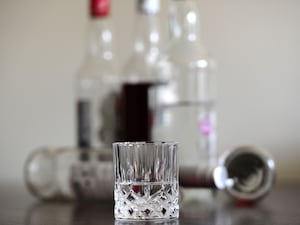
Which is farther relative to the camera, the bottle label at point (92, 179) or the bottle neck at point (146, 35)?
the bottle neck at point (146, 35)

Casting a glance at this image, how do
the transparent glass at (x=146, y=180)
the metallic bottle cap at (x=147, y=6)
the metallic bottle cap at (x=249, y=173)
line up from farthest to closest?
the metallic bottle cap at (x=147, y=6) → the metallic bottle cap at (x=249, y=173) → the transparent glass at (x=146, y=180)

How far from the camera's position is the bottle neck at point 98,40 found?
5.10ft

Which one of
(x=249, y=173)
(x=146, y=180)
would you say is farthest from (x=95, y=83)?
(x=146, y=180)

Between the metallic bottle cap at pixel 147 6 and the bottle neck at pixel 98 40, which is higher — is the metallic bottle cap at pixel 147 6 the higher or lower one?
the higher one

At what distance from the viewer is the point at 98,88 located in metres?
1.55

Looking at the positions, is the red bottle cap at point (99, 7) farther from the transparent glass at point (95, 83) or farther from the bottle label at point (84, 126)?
the bottle label at point (84, 126)

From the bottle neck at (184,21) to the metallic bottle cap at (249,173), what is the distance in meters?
0.26

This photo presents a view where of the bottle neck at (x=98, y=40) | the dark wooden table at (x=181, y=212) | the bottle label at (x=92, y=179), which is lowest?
the dark wooden table at (x=181, y=212)

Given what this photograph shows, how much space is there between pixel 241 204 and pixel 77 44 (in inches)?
37.7

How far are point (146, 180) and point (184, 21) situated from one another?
557 millimetres

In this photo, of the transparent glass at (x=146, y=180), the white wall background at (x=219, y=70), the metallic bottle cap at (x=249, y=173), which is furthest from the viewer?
the white wall background at (x=219, y=70)

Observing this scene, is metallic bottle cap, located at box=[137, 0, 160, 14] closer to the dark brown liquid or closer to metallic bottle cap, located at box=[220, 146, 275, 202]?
the dark brown liquid

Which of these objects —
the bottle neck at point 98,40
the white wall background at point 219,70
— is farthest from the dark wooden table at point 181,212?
the white wall background at point 219,70

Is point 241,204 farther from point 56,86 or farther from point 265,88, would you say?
point 56,86
